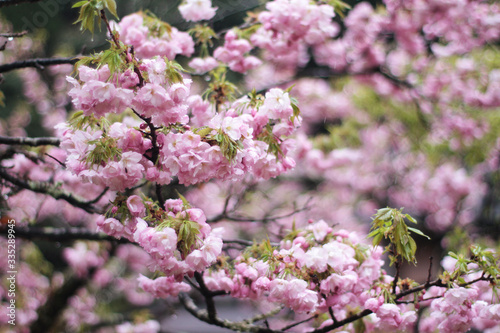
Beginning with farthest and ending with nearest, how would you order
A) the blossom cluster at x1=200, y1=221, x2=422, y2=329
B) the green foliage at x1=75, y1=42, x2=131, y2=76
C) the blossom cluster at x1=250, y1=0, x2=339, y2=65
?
the blossom cluster at x1=250, y1=0, x2=339, y2=65 → the blossom cluster at x1=200, y1=221, x2=422, y2=329 → the green foliage at x1=75, y1=42, x2=131, y2=76

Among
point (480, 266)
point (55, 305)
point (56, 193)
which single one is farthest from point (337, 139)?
point (55, 305)

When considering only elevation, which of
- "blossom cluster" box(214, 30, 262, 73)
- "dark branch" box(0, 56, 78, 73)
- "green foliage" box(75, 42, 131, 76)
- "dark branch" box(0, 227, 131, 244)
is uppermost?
"green foliage" box(75, 42, 131, 76)

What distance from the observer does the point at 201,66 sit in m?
2.15

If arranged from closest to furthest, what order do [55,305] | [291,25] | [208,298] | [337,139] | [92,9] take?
[92,9], [208,298], [291,25], [55,305], [337,139]

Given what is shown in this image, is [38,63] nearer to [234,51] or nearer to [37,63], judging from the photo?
[37,63]

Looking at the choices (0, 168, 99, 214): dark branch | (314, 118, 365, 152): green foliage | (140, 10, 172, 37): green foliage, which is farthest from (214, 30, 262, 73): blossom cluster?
(314, 118, 365, 152): green foliage

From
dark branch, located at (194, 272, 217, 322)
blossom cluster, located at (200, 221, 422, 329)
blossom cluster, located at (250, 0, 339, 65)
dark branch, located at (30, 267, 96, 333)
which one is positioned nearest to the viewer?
blossom cluster, located at (200, 221, 422, 329)

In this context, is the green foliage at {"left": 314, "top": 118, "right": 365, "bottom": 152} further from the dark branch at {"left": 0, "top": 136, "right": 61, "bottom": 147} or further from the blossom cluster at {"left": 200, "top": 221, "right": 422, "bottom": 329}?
the dark branch at {"left": 0, "top": 136, "right": 61, "bottom": 147}

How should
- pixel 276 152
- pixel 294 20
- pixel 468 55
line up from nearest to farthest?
pixel 276 152
pixel 294 20
pixel 468 55

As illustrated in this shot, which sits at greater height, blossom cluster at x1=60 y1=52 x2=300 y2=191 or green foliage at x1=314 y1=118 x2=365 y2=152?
blossom cluster at x1=60 y1=52 x2=300 y2=191

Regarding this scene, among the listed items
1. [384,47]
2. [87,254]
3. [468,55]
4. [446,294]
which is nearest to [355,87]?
[384,47]

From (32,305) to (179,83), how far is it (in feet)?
11.0

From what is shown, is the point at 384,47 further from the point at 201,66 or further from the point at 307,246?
the point at 307,246

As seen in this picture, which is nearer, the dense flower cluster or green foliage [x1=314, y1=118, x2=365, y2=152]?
the dense flower cluster
